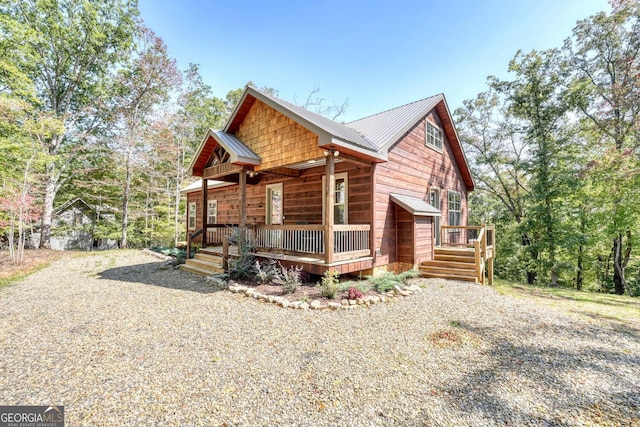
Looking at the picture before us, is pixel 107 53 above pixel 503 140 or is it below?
above

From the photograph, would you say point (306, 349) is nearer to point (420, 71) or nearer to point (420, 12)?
point (420, 12)

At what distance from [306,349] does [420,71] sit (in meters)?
15.8

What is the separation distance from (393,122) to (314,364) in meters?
9.00

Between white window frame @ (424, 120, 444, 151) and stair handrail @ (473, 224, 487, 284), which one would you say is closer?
stair handrail @ (473, 224, 487, 284)

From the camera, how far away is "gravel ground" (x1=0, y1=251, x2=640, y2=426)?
2574 millimetres

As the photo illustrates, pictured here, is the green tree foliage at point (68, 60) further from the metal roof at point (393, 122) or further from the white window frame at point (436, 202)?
the white window frame at point (436, 202)

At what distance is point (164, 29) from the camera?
17422mm

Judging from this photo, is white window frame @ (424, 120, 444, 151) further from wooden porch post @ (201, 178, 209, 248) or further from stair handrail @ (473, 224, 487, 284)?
wooden porch post @ (201, 178, 209, 248)

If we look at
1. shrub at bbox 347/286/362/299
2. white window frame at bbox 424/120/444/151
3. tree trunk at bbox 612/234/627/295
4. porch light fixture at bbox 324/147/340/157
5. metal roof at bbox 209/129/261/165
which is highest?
white window frame at bbox 424/120/444/151

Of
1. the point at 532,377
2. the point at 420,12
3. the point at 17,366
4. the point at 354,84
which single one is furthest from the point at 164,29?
the point at 532,377

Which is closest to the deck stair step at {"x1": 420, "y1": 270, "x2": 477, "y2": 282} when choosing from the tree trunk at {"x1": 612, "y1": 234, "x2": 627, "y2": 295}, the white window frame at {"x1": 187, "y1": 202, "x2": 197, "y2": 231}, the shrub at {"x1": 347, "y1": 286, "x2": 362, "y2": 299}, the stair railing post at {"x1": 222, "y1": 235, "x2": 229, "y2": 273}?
the shrub at {"x1": 347, "y1": 286, "x2": 362, "y2": 299}

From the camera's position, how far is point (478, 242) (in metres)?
8.46

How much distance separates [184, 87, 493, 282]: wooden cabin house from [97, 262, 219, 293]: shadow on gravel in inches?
23.9

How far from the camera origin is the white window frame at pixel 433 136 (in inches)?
429
